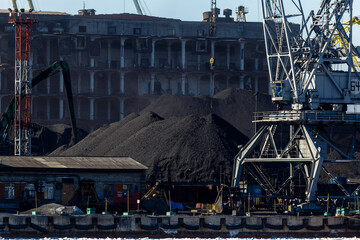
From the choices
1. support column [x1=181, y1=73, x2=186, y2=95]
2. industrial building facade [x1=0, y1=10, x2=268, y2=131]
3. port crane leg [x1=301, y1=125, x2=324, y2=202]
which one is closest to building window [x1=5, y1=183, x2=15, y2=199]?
port crane leg [x1=301, y1=125, x2=324, y2=202]

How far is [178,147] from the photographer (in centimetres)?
9675

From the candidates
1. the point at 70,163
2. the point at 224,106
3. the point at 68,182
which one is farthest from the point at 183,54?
the point at 68,182

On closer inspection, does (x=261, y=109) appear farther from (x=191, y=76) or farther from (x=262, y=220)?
(x=262, y=220)

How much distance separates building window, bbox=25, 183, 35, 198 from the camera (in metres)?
70.9

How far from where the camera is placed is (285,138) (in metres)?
112

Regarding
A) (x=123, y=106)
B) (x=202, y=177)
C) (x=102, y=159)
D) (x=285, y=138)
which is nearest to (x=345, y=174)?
(x=285, y=138)

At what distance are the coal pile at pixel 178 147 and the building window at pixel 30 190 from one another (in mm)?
22000

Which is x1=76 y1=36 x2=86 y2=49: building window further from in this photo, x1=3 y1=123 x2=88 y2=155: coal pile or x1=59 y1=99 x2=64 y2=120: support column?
x1=3 y1=123 x2=88 y2=155: coal pile

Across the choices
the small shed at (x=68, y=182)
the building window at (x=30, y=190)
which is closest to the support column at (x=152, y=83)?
the small shed at (x=68, y=182)

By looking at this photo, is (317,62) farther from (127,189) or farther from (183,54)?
(183,54)

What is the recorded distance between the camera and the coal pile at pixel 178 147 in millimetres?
93000

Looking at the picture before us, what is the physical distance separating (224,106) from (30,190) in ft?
207

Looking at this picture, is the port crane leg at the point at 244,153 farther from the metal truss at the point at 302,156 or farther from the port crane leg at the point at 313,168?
the port crane leg at the point at 313,168

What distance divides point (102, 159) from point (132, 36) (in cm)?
7446
